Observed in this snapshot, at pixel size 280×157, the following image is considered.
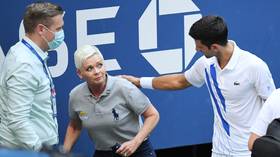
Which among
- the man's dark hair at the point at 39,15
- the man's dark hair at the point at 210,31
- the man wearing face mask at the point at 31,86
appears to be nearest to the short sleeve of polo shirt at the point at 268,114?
the man's dark hair at the point at 210,31

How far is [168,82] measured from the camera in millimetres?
5730

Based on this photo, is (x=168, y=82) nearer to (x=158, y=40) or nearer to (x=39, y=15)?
(x=158, y=40)

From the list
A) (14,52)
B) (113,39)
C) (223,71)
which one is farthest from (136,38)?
(14,52)

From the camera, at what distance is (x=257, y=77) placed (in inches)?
199

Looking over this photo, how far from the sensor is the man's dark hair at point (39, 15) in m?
4.75

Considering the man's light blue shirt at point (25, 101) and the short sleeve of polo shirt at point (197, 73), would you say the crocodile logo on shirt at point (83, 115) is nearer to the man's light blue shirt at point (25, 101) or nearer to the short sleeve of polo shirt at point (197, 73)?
the man's light blue shirt at point (25, 101)

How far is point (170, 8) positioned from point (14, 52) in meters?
1.78

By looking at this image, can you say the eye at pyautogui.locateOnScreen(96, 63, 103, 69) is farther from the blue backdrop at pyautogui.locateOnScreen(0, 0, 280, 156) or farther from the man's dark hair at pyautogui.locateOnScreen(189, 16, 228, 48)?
the blue backdrop at pyautogui.locateOnScreen(0, 0, 280, 156)

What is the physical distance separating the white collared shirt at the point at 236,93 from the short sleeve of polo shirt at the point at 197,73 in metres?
0.03

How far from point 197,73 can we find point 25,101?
1.38 metres

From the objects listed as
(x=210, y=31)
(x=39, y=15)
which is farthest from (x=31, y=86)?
(x=210, y=31)

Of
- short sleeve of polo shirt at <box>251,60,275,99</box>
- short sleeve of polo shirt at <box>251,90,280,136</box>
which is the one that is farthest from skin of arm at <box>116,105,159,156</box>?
short sleeve of polo shirt at <box>251,90,280,136</box>

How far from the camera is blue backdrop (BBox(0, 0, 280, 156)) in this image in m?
5.79

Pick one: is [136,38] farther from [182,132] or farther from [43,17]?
[43,17]
